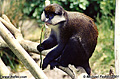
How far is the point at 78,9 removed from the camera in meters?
6.72

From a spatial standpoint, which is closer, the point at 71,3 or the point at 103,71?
the point at 103,71

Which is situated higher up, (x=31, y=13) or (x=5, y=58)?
(x=31, y=13)

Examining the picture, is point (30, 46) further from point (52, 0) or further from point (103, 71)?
point (52, 0)

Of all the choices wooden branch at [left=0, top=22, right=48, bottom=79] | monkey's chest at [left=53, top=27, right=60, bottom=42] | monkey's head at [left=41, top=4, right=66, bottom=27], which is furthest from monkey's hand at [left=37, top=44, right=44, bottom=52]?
wooden branch at [left=0, top=22, right=48, bottom=79]

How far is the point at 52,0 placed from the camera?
6.71 m

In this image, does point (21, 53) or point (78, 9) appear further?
point (78, 9)

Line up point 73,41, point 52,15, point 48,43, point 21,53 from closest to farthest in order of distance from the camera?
point 21,53
point 52,15
point 73,41
point 48,43

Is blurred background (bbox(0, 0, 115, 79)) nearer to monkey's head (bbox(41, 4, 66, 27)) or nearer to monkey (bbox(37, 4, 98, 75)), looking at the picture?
monkey (bbox(37, 4, 98, 75))

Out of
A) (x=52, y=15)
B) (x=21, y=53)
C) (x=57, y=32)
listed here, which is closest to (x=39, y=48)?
(x=57, y=32)

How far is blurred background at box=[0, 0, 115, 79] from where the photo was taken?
519cm

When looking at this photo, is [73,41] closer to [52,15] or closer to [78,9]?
[52,15]

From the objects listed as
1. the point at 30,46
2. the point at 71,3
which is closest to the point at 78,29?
the point at 30,46

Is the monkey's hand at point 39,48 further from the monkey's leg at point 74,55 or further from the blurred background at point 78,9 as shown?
the blurred background at point 78,9

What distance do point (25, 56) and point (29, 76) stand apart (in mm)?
3030
